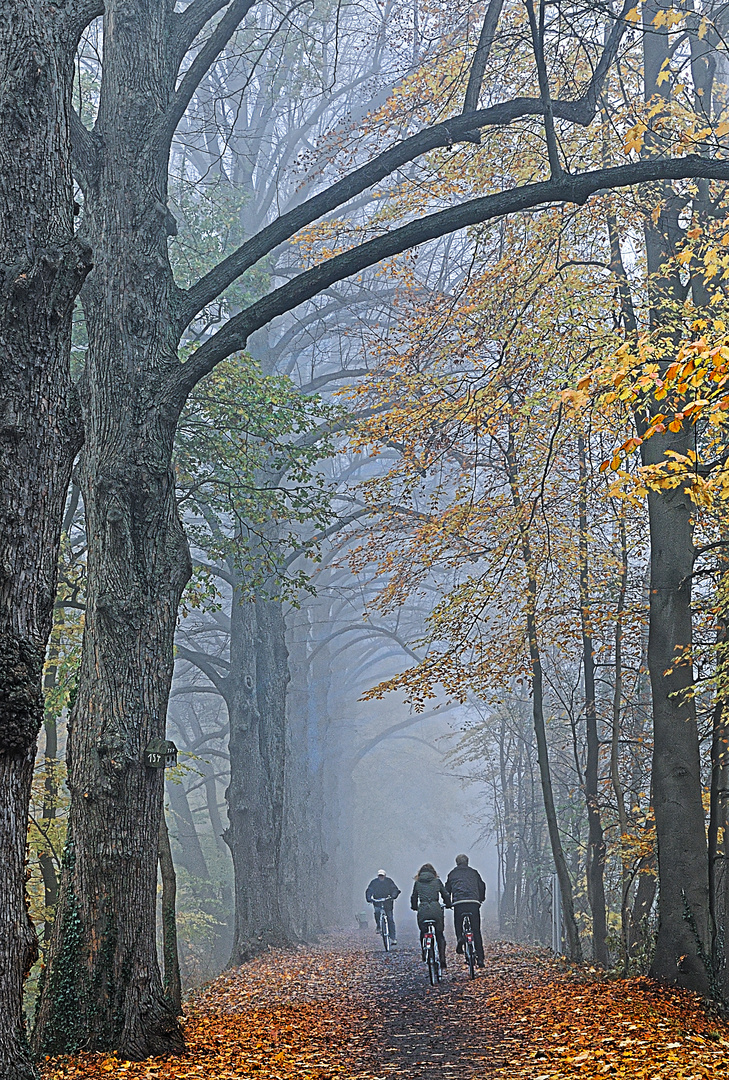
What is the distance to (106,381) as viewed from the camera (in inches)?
Result: 332

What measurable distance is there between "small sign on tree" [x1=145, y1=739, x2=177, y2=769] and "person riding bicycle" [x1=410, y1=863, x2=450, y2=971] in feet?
26.7

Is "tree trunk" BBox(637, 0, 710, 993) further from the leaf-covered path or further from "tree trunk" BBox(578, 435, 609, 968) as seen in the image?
"tree trunk" BBox(578, 435, 609, 968)

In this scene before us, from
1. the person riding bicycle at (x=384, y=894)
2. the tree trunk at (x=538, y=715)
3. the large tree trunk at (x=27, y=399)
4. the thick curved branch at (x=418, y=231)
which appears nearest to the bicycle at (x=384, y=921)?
the person riding bicycle at (x=384, y=894)

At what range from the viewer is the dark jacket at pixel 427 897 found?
15.6 m

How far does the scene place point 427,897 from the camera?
52.0 feet

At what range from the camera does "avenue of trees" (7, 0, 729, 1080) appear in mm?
4992

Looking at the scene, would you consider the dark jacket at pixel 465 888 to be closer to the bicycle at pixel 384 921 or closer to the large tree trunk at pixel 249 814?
the large tree trunk at pixel 249 814

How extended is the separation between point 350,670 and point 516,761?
57.9ft

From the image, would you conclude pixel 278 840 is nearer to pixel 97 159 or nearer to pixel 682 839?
pixel 682 839

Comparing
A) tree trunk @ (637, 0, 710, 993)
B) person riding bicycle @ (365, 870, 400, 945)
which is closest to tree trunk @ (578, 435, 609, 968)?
tree trunk @ (637, 0, 710, 993)

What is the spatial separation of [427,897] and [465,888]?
60 cm

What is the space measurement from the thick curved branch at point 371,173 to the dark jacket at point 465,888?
1059cm

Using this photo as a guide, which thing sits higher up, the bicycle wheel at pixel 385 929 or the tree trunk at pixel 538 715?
the tree trunk at pixel 538 715

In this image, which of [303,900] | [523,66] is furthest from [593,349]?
[303,900]
